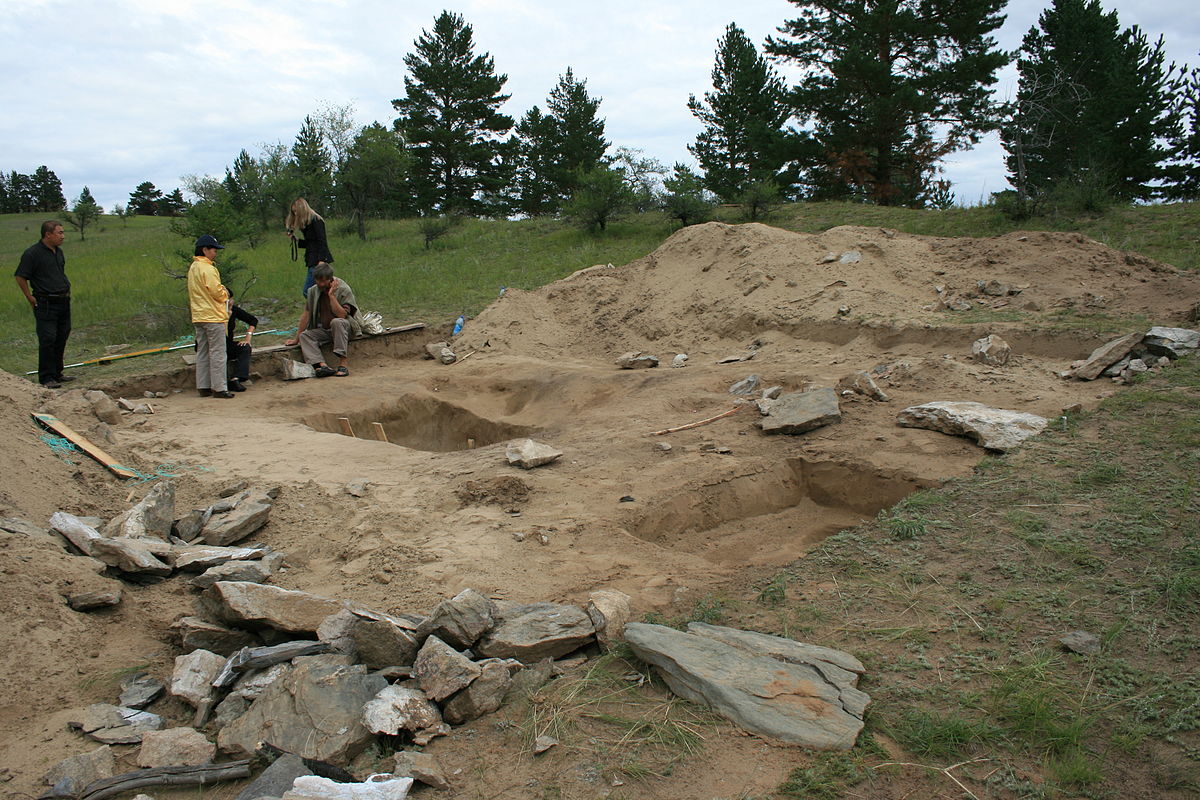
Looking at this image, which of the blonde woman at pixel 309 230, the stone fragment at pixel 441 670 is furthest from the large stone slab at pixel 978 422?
the blonde woman at pixel 309 230

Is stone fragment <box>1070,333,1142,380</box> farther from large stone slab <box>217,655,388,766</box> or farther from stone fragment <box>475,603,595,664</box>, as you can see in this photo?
large stone slab <box>217,655,388,766</box>

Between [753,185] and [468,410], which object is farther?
[753,185]

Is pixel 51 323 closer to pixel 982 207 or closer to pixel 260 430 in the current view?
pixel 260 430

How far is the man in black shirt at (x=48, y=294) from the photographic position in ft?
23.2

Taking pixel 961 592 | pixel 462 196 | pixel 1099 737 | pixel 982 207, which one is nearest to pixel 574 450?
pixel 961 592

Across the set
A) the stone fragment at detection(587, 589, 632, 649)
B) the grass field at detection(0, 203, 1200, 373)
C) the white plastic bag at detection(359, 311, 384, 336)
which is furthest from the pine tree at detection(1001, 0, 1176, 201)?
the stone fragment at detection(587, 589, 632, 649)

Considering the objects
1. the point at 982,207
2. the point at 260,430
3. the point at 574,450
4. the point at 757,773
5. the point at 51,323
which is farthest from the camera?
the point at 982,207

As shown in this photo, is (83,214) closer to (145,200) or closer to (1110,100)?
(145,200)

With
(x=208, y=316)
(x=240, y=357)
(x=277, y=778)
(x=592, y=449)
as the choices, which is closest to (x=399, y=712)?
(x=277, y=778)

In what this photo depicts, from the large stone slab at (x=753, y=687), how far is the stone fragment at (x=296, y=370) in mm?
6577

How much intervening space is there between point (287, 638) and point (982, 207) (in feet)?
41.1

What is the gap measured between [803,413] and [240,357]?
610cm

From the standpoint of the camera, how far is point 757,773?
7.04 feet

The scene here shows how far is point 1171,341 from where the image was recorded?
5.26 meters
